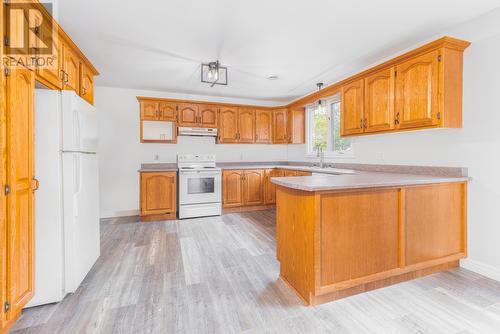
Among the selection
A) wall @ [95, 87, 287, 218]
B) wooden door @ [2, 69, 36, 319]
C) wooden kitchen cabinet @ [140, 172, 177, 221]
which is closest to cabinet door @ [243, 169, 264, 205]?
wooden kitchen cabinet @ [140, 172, 177, 221]

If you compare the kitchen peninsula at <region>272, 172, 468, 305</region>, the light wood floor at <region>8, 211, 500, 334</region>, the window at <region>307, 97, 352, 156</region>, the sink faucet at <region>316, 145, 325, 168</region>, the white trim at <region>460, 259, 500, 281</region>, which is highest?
the window at <region>307, 97, 352, 156</region>

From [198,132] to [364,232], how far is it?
11.8ft

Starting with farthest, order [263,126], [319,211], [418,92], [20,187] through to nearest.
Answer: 1. [263,126]
2. [418,92]
3. [319,211]
4. [20,187]

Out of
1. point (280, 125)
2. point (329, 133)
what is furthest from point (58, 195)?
point (280, 125)

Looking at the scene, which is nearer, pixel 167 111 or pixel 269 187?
pixel 167 111

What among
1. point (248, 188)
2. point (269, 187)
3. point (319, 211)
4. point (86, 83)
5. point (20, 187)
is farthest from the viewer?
point (269, 187)

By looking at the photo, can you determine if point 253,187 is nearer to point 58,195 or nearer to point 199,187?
point 199,187

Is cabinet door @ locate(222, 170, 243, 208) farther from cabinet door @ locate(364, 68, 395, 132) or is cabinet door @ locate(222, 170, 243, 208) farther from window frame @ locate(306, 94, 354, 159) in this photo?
cabinet door @ locate(364, 68, 395, 132)

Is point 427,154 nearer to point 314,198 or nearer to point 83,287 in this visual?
point 314,198

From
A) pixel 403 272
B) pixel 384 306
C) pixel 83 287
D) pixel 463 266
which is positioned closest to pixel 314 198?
pixel 384 306

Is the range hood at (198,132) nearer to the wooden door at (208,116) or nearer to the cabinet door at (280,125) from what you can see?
the wooden door at (208,116)

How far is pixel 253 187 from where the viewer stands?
481cm

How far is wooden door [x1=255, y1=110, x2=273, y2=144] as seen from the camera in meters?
5.20

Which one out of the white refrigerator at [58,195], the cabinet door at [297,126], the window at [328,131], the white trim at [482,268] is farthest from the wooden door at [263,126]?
the white trim at [482,268]
